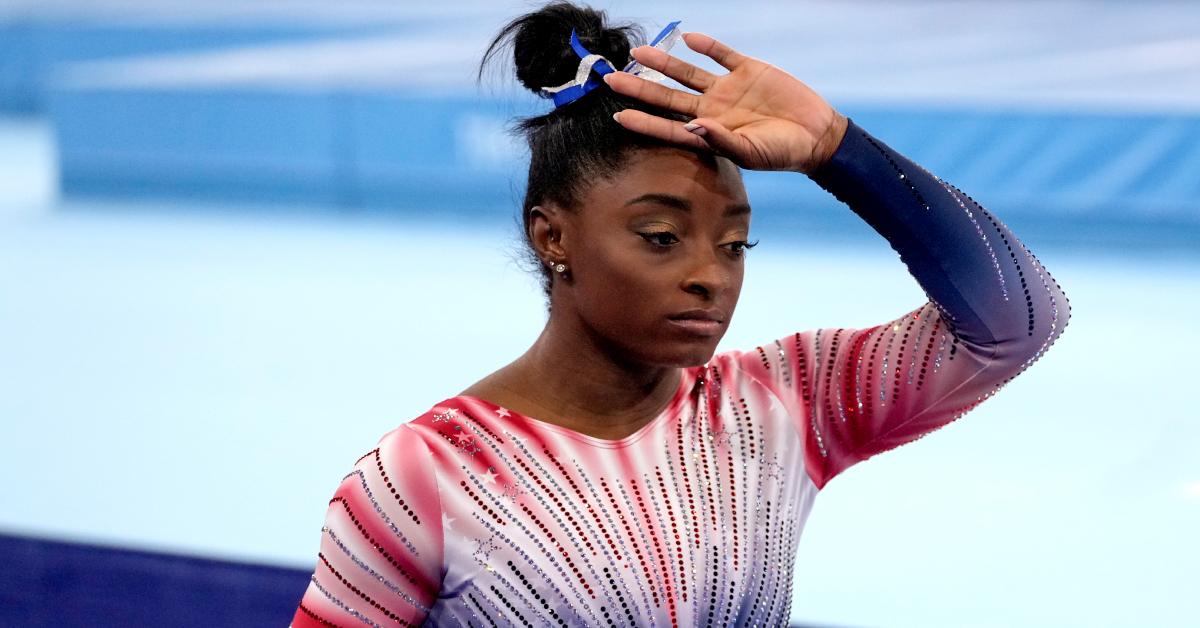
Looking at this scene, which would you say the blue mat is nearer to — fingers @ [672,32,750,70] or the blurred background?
the blurred background

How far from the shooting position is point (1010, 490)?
3018 mm

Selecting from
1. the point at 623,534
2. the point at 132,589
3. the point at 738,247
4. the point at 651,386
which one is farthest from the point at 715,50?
the point at 132,589

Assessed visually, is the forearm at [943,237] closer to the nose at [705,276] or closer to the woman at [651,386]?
the woman at [651,386]

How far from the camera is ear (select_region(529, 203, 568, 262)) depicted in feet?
4.16

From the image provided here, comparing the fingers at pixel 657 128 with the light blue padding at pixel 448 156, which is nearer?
the fingers at pixel 657 128

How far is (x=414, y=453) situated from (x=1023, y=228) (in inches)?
198

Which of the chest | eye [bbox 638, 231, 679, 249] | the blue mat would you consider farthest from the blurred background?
the chest

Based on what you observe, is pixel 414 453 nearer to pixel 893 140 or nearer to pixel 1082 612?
pixel 1082 612

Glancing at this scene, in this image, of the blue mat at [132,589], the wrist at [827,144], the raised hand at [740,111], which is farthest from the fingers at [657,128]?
the blue mat at [132,589]

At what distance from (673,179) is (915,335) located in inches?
12.0

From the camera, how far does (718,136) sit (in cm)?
116

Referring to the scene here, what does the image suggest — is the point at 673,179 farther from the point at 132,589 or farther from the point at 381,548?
the point at 132,589

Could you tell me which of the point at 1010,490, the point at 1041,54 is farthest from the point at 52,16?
the point at 1010,490

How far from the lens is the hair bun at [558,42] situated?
130 cm
